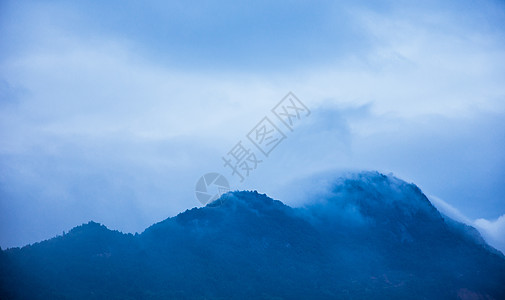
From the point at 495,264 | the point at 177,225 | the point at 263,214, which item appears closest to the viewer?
the point at 495,264

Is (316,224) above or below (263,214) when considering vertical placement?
below

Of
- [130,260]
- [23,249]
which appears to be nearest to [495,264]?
[130,260]

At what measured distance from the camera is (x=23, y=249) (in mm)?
58875

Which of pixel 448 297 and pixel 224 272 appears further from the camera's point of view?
pixel 224 272

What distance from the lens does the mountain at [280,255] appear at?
178ft

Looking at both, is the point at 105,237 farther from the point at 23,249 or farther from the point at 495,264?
the point at 495,264

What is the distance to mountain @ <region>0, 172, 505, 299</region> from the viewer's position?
178ft

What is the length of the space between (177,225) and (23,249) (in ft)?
83.1

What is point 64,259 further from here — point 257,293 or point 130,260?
point 257,293

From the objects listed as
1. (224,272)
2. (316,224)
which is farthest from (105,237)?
(316,224)

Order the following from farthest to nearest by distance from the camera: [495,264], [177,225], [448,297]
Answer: [177,225] → [495,264] → [448,297]

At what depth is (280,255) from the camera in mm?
67562

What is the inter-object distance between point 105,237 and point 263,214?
3038cm

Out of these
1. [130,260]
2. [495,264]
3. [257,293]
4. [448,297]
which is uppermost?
[130,260]
